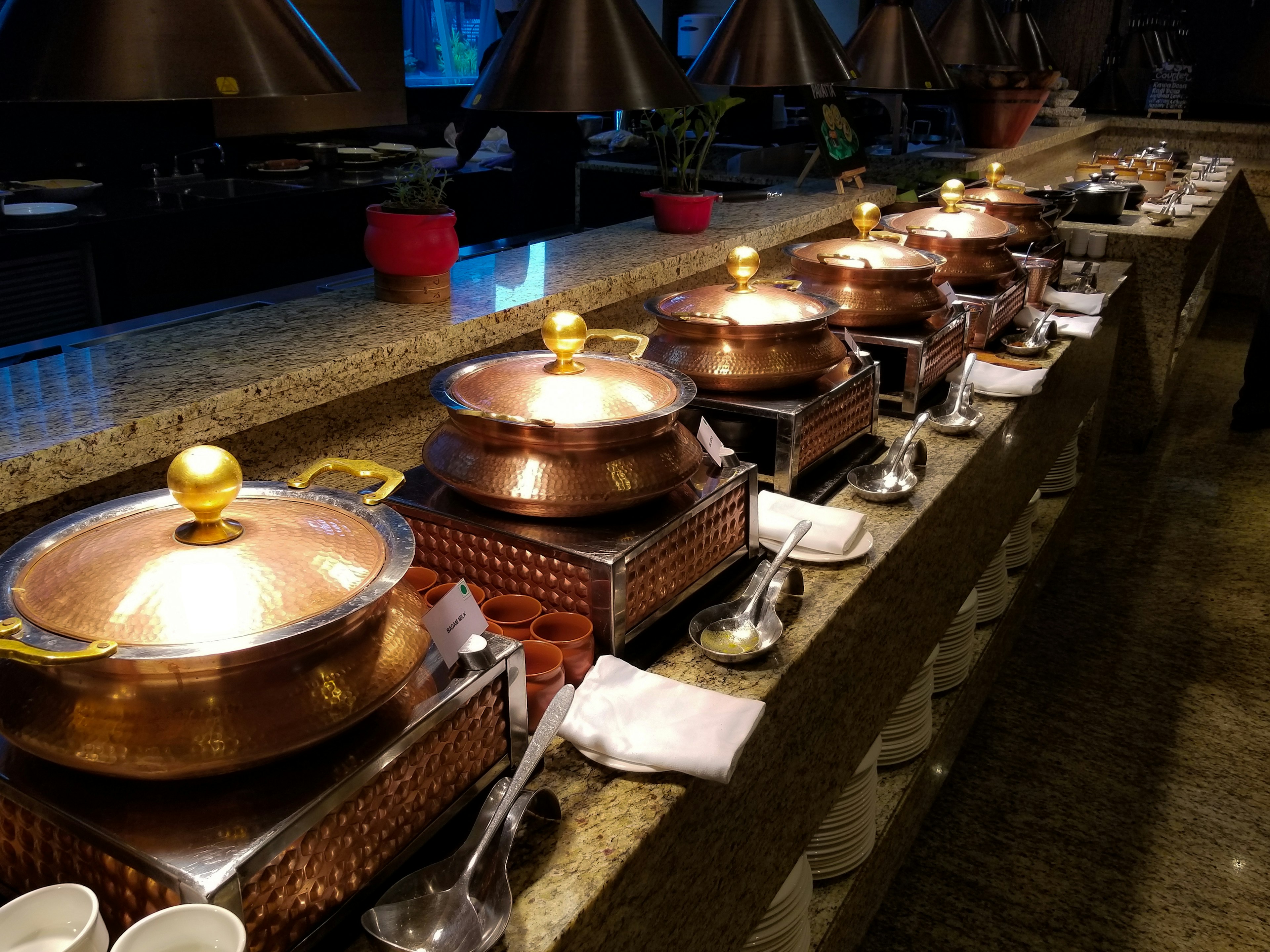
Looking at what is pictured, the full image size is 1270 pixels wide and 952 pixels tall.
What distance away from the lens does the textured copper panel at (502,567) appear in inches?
48.1

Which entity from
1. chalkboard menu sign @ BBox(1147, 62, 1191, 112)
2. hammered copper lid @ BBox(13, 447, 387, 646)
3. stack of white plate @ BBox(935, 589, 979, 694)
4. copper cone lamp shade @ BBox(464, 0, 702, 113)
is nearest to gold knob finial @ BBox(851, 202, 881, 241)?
copper cone lamp shade @ BBox(464, 0, 702, 113)

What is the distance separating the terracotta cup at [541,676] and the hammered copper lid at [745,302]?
722 millimetres

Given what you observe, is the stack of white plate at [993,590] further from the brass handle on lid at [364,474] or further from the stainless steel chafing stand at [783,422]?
the brass handle on lid at [364,474]

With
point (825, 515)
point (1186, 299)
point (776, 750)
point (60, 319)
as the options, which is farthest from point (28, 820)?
point (1186, 299)

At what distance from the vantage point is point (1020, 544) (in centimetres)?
309

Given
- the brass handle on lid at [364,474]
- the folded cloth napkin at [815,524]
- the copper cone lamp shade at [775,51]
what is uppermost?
the copper cone lamp shade at [775,51]

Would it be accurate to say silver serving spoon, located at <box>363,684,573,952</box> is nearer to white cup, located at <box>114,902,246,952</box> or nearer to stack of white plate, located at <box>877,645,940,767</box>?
white cup, located at <box>114,902,246,952</box>

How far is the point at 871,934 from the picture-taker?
2.13 metres

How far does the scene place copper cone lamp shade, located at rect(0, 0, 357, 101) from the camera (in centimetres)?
84

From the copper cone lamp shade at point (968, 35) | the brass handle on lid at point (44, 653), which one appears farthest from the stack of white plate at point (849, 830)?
the copper cone lamp shade at point (968, 35)

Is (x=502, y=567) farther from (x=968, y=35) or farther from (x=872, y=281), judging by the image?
(x=968, y=35)

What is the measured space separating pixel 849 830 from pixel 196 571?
1.37m

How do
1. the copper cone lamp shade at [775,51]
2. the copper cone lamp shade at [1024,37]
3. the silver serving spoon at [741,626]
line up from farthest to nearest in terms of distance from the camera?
the copper cone lamp shade at [1024,37] < the copper cone lamp shade at [775,51] < the silver serving spoon at [741,626]

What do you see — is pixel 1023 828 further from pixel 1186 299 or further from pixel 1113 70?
pixel 1113 70
